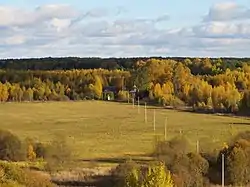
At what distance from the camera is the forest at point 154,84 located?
103562 millimetres

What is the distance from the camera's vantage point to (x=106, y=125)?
74000mm

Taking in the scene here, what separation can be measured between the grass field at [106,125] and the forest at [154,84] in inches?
316

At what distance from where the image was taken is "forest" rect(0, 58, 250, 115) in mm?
103562

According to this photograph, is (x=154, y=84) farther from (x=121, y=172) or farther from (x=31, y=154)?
(x=121, y=172)

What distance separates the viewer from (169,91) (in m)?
113

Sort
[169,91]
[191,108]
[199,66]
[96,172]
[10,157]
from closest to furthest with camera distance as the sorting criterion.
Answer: [96,172] < [10,157] < [191,108] < [169,91] < [199,66]

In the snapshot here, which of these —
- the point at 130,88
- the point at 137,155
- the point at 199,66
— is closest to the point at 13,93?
the point at 130,88

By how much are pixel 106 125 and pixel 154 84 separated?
156ft

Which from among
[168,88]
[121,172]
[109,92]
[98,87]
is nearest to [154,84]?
[168,88]

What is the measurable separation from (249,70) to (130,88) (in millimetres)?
20006

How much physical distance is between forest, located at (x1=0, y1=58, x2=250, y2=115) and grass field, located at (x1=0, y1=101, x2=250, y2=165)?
8032mm

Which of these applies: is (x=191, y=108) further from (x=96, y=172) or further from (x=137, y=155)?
(x=96, y=172)

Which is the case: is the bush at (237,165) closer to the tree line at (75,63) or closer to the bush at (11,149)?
the bush at (11,149)

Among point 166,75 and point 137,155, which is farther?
point 166,75
